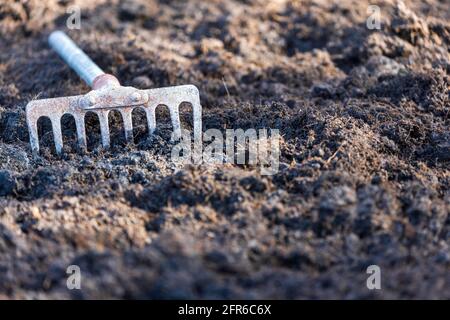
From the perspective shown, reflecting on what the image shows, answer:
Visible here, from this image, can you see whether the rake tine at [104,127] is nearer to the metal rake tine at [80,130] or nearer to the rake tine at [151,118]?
the metal rake tine at [80,130]

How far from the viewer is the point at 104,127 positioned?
3.57m

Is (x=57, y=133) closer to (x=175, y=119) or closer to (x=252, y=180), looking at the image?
(x=175, y=119)

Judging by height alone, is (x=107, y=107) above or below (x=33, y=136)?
above

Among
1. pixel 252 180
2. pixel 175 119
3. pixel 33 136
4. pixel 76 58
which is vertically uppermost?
pixel 76 58

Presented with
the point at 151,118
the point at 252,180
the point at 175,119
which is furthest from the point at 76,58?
the point at 252,180

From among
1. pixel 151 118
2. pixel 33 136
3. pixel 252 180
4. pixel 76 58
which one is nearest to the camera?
pixel 252 180

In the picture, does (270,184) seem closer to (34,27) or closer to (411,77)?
(411,77)

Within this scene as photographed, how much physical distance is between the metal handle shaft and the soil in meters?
0.17

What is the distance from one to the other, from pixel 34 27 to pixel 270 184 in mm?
3347

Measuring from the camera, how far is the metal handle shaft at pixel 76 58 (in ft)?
13.1

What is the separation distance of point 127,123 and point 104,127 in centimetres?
13

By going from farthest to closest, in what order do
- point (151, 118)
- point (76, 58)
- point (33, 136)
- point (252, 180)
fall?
1. point (76, 58)
2. point (151, 118)
3. point (33, 136)
4. point (252, 180)

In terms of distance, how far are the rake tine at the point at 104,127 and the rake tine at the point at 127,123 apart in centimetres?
10
